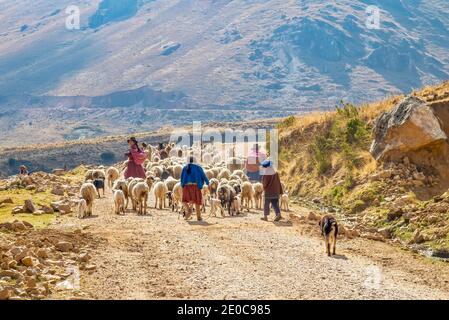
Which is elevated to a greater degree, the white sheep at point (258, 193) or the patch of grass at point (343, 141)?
the patch of grass at point (343, 141)

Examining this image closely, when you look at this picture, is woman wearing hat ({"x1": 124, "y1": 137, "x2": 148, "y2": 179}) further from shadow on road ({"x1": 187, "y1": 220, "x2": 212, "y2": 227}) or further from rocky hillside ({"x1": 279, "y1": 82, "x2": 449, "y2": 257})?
shadow on road ({"x1": 187, "y1": 220, "x2": 212, "y2": 227})

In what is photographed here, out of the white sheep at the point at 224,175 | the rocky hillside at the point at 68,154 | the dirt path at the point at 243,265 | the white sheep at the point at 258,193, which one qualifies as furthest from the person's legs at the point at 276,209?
the rocky hillside at the point at 68,154

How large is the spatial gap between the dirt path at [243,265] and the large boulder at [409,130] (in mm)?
5656

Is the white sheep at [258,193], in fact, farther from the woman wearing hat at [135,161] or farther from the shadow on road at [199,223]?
the woman wearing hat at [135,161]

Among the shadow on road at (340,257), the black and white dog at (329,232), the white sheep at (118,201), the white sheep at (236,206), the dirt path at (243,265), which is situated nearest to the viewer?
the dirt path at (243,265)

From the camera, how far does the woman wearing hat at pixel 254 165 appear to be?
2648 centimetres

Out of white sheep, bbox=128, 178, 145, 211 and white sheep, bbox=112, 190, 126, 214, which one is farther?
white sheep, bbox=128, 178, 145, 211

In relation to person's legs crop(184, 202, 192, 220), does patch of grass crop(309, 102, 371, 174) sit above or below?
above

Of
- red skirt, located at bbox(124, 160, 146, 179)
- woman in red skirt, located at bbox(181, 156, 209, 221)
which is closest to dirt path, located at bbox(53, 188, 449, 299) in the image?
woman in red skirt, located at bbox(181, 156, 209, 221)

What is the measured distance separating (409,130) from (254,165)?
6938 mm

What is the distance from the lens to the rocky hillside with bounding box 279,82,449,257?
53.7 feet

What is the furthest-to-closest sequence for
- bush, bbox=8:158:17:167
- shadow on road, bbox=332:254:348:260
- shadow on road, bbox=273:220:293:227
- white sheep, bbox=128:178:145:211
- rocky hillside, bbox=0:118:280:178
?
1. bush, bbox=8:158:17:167
2. rocky hillside, bbox=0:118:280:178
3. white sheep, bbox=128:178:145:211
4. shadow on road, bbox=273:220:293:227
5. shadow on road, bbox=332:254:348:260

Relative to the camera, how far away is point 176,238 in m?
14.5

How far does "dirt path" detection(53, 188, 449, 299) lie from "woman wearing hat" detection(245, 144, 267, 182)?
32.4 feet
